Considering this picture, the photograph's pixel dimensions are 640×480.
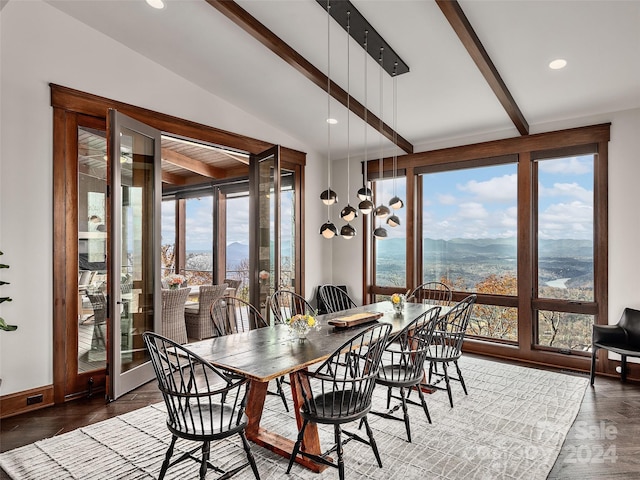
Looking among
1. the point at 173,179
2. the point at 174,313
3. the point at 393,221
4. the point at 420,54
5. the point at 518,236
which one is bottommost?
the point at 174,313

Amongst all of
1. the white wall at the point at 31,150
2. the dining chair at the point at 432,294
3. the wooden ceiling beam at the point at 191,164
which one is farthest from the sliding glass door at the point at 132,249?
the dining chair at the point at 432,294

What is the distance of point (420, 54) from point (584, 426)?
133 inches

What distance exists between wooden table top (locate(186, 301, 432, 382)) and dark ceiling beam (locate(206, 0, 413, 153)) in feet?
8.15

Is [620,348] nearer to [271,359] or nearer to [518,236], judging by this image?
[518,236]

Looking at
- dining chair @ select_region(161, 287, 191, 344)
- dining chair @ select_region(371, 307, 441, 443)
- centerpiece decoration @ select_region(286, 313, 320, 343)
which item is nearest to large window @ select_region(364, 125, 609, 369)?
dining chair @ select_region(371, 307, 441, 443)

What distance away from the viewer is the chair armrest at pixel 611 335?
161 inches

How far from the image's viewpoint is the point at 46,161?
3586 mm

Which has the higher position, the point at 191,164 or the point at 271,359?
the point at 191,164

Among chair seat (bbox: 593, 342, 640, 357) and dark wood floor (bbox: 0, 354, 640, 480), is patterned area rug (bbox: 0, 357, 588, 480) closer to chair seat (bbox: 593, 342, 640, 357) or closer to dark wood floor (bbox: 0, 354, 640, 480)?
dark wood floor (bbox: 0, 354, 640, 480)

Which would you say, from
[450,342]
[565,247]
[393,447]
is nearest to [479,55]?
[450,342]

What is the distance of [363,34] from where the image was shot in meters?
3.47

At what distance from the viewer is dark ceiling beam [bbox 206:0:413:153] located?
333 cm

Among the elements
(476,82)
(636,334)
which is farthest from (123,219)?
(636,334)

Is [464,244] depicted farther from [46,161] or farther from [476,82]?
[46,161]
